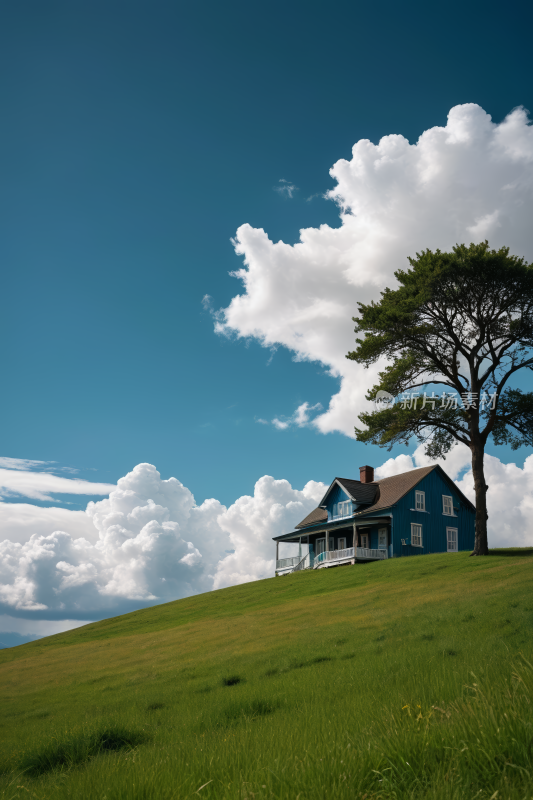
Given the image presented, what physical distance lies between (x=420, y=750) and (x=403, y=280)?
96.7 feet

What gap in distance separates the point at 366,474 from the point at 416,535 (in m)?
9.83

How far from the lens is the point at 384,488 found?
48969 millimetres

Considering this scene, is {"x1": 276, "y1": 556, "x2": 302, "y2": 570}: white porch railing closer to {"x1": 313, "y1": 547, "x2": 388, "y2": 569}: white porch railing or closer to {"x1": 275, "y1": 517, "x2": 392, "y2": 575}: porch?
{"x1": 275, "y1": 517, "x2": 392, "y2": 575}: porch

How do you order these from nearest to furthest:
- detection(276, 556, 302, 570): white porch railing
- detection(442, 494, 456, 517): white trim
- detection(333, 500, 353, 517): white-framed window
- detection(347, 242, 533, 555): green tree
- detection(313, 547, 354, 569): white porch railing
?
detection(347, 242, 533, 555): green tree, detection(313, 547, 354, 569): white porch railing, detection(442, 494, 456, 517): white trim, detection(333, 500, 353, 517): white-framed window, detection(276, 556, 302, 570): white porch railing

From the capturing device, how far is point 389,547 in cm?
4378

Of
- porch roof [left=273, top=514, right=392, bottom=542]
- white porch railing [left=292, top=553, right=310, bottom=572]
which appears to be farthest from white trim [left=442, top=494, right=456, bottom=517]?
white porch railing [left=292, top=553, right=310, bottom=572]

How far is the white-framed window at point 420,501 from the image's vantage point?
150ft

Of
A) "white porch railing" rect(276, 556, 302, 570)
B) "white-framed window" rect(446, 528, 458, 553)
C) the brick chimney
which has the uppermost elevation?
the brick chimney

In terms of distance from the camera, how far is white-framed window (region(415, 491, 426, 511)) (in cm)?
4569

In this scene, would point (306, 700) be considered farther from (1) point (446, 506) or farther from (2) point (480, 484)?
(1) point (446, 506)

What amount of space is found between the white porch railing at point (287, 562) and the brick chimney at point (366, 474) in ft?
34.0

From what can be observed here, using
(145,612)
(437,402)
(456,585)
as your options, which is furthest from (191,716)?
(145,612)

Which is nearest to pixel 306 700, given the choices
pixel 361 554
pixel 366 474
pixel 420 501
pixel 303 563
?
pixel 361 554

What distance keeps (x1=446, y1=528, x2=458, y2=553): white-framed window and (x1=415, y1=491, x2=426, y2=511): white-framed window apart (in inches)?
160
